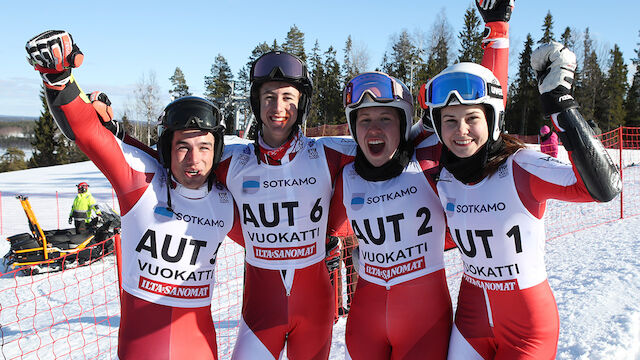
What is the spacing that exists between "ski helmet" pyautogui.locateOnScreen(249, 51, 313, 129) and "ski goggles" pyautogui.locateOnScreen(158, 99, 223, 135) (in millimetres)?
490

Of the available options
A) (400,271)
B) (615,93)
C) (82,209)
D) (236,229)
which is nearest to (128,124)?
(82,209)

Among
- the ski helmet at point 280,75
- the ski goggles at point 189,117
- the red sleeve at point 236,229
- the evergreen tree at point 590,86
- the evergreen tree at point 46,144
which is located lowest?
the red sleeve at point 236,229

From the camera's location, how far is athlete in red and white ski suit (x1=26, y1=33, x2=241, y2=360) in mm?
2546

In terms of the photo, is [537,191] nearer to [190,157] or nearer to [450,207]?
[450,207]

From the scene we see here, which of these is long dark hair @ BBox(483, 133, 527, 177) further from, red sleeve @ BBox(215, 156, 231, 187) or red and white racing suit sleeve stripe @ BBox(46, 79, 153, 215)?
red and white racing suit sleeve stripe @ BBox(46, 79, 153, 215)

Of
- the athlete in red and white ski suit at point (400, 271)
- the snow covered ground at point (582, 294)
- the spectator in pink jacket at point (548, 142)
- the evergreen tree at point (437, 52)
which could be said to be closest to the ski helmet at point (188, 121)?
the athlete in red and white ski suit at point (400, 271)

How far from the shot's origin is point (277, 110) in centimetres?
302

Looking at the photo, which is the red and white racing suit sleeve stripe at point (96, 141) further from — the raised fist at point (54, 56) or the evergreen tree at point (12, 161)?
the evergreen tree at point (12, 161)

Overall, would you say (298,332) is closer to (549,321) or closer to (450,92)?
(549,321)

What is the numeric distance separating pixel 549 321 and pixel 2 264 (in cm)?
1146

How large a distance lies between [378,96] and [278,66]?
2.78 feet

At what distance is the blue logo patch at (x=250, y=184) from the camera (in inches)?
117

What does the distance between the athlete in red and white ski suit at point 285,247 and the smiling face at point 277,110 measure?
0.53ft

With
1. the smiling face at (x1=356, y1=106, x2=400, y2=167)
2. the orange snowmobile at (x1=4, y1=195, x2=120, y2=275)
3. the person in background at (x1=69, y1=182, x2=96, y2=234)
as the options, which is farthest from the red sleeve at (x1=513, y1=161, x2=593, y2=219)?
the person in background at (x1=69, y1=182, x2=96, y2=234)
